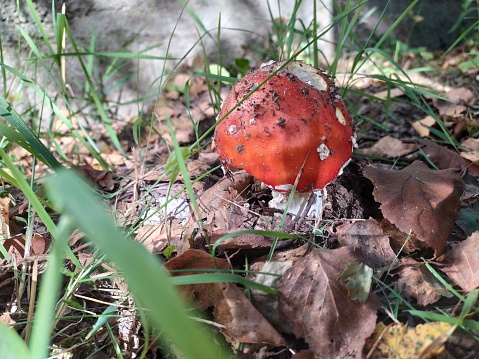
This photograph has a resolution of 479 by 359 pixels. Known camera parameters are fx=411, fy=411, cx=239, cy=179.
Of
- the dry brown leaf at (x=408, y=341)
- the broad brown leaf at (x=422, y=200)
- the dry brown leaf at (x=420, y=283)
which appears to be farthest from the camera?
the broad brown leaf at (x=422, y=200)

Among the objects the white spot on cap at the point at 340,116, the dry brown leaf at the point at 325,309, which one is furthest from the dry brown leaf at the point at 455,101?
the dry brown leaf at the point at 325,309

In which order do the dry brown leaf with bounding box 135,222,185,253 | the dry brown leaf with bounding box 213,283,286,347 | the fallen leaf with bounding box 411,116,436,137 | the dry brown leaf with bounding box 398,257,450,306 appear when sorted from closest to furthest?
the dry brown leaf with bounding box 213,283,286,347 < the dry brown leaf with bounding box 398,257,450,306 < the dry brown leaf with bounding box 135,222,185,253 < the fallen leaf with bounding box 411,116,436,137

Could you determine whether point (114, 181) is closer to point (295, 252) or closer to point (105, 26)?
point (295, 252)

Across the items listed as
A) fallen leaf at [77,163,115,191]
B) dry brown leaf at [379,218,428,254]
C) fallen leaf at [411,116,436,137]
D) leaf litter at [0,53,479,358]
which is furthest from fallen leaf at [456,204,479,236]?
fallen leaf at [77,163,115,191]

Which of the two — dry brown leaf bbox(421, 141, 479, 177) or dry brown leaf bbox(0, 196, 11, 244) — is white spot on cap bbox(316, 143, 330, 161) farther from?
dry brown leaf bbox(0, 196, 11, 244)

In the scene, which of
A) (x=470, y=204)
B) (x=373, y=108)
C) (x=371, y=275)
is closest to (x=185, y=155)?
(x=371, y=275)

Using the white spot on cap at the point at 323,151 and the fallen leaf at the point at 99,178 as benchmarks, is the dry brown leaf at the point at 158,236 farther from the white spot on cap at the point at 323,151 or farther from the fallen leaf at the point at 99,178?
the white spot on cap at the point at 323,151
